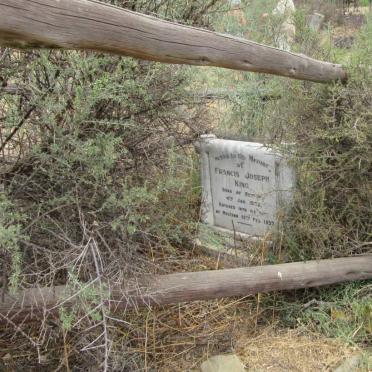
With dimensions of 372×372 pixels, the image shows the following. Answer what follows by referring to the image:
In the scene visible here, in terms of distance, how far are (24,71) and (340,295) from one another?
2499 millimetres

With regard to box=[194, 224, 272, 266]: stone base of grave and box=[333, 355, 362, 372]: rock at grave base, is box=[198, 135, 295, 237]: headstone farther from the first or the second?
box=[333, 355, 362, 372]: rock at grave base

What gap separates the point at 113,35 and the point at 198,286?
155 centimetres

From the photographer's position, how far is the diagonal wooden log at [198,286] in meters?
2.82

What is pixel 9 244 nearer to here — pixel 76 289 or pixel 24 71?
pixel 76 289

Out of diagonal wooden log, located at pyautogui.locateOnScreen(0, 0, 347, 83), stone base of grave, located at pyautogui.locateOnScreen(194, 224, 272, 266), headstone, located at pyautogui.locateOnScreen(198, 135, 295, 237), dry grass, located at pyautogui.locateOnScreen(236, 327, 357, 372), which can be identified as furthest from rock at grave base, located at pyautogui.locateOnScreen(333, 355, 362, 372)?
diagonal wooden log, located at pyautogui.locateOnScreen(0, 0, 347, 83)

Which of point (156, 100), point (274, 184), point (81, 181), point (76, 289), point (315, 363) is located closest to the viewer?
point (76, 289)

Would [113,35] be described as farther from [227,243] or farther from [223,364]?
[227,243]

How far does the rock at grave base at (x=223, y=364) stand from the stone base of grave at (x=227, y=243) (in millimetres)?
1010

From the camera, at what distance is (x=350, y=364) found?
130 inches

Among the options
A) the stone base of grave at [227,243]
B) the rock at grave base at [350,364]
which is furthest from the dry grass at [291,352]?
the stone base of grave at [227,243]

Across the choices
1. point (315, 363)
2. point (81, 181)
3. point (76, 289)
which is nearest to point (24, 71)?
point (81, 181)

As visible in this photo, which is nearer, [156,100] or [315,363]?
[315,363]

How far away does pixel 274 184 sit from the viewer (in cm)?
439

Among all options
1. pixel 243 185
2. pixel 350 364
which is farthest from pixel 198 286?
pixel 243 185
